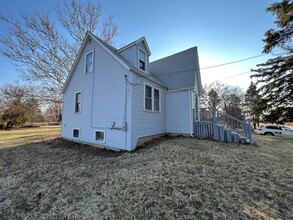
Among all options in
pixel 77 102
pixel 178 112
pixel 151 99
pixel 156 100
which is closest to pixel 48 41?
pixel 77 102

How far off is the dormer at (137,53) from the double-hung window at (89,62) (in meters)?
1.97

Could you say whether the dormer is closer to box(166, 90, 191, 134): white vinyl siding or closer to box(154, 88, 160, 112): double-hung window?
box(154, 88, 160, 112): double-hung window

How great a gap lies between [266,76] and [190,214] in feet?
63.9

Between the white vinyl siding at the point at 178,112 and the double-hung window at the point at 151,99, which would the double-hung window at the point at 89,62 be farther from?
the white vinyl siding at the point at 178,112

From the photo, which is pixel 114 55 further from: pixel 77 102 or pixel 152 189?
pixel 152 189

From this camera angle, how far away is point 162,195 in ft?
9.20

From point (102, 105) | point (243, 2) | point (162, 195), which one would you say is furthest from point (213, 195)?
point (243, 2)

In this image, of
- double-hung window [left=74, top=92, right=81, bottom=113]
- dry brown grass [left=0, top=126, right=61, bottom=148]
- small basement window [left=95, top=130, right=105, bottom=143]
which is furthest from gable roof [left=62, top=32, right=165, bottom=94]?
dry brown grass [left=0, top=126, right=61, bottom=148]

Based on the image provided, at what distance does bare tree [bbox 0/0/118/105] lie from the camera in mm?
11430

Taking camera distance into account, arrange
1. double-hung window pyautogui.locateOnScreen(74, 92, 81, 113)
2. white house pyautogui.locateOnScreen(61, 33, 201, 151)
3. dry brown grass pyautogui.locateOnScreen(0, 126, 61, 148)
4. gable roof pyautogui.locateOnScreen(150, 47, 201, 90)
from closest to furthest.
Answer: white house pyautogui.locateOnScreen(61, 33, 201, 151) < double-hung window pyautogui.locateOnScreen(74, 92, 81, 113) < dry brown grass pyautogui.locateOnScreen(0, 126, 61, 148) < gable roof pyautogui.locateOnScreen(150, 47, 201, 90)

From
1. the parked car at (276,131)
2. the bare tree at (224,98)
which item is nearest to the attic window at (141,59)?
the parked car at (276,131)

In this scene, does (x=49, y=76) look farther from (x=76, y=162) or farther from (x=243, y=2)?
(x=243, y=2)

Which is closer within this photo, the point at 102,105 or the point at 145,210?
the point at 145,210

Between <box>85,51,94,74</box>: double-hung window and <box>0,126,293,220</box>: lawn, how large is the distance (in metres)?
6.11
